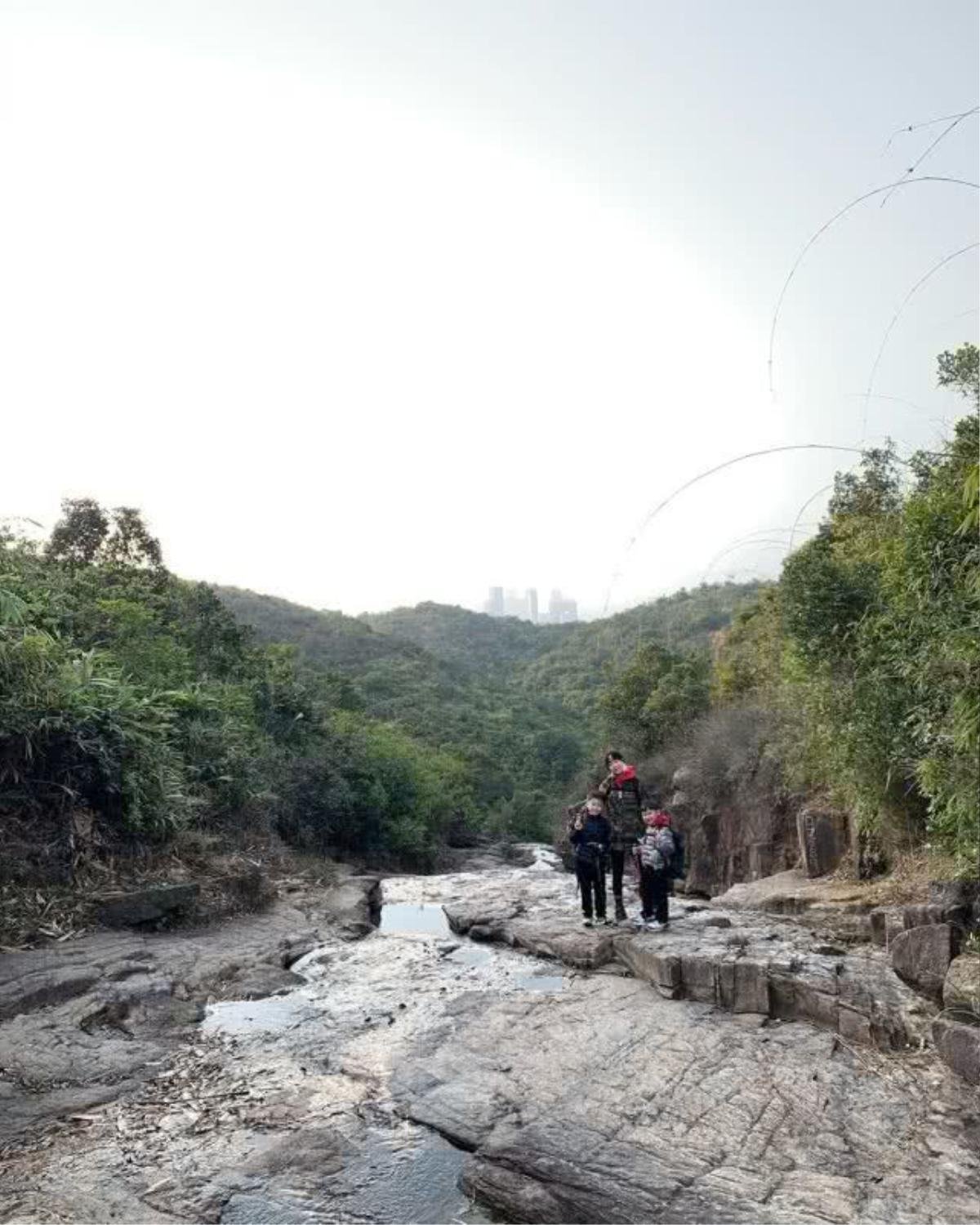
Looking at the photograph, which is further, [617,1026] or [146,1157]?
[617,1026]

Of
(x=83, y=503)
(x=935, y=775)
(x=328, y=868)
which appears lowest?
(x=328, y=868)

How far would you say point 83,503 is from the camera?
29.0 meters

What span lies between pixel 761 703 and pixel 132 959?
18.7 meters

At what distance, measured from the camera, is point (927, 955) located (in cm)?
805

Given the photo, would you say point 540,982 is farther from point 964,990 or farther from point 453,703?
point 453,703

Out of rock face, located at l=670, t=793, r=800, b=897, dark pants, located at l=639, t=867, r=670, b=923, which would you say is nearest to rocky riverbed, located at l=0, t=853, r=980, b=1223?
dark pants, located at l=639, t=867, r=670, b=923

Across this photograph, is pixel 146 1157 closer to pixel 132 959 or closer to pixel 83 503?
pixel 132 959

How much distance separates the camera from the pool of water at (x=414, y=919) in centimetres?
1473

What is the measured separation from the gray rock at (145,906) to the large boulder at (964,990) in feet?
31.4

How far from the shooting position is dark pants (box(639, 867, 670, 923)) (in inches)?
440

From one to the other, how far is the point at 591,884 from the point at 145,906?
598 cm

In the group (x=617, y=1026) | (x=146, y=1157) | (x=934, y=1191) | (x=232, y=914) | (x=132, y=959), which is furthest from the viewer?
(x=232, y=914)

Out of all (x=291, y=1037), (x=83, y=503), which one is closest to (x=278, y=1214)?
(x=291, y=1037)

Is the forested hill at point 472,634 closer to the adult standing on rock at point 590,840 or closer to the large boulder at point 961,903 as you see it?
the adult standing on rock at point 590,840
